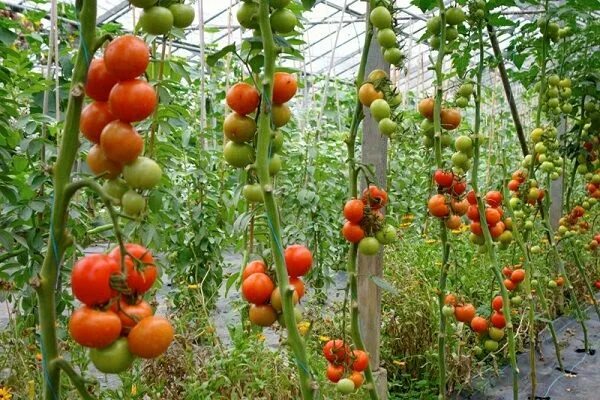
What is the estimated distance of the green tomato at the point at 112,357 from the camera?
477mm

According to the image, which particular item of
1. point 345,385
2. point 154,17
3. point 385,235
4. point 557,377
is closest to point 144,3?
point 154,17

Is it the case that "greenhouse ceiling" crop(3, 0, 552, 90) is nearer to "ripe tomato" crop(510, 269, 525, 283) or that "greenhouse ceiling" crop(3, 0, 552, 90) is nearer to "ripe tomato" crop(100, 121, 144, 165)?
"ripe tomato" crop(510, 269, 525, 283)

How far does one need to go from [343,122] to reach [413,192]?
171 centimetres

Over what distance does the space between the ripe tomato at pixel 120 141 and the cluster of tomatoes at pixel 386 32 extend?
23.8 inches

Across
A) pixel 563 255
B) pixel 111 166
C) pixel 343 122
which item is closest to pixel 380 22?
pixel 111 166

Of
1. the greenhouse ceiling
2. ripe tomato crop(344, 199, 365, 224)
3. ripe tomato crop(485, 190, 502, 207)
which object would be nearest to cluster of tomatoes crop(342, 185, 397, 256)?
ripe tomato crop(344, 199, 365, 224)

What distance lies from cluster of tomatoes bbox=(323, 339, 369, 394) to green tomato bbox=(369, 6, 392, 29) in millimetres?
603

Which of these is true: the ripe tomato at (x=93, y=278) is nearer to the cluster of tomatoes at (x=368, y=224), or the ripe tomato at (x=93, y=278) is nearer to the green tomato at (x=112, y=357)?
the green tomato at (x=112, y=357)

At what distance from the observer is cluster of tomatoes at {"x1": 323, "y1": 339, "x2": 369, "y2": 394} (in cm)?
115

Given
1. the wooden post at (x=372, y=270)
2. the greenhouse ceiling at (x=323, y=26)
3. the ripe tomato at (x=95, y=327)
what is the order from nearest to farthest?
1. the ripe tomato at (x=95, y=327)
2. the wooden post at (x=372, y=270)
3. the greenhouse ceiling at (x=323, y=26)

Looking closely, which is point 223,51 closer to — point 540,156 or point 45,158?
point 45,158

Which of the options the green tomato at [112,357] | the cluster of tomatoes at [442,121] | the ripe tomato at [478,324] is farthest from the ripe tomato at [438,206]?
the green tomato at [112,357]

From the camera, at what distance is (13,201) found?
1513 millimetres

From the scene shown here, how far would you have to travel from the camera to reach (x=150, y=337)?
1.53ft
